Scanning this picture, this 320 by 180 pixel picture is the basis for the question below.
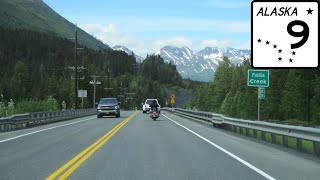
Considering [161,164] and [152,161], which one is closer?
[161,164]

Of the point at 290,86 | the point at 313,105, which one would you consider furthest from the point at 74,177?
the point at 290,86

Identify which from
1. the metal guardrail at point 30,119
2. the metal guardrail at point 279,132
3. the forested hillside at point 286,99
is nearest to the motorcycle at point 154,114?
the forested hillside at point 286,99

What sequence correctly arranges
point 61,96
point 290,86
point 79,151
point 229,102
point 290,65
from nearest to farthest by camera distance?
point 290,65 < point 79,151 < point 290,86 < point 229,102 < point 61,96

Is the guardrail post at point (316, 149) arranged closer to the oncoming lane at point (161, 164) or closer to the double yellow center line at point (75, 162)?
the oncoming lane at point (161, 164)

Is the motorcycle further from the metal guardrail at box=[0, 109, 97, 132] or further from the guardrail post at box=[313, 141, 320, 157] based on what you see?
the guardrail post at box=[313, 141, 320, 157]

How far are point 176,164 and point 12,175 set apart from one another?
4.23 m

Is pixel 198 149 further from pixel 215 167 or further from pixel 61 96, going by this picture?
pixel 61 96

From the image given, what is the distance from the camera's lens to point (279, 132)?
18.5 meters

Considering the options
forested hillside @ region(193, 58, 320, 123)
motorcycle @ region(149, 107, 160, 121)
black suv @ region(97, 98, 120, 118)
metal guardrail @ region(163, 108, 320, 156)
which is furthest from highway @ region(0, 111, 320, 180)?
black suv @ region(97, 98, 120, 118)

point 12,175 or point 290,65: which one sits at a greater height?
point 290,65

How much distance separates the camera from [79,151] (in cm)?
1688

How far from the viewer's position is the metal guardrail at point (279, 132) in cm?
1570

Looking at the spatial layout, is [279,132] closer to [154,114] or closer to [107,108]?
[154,114]

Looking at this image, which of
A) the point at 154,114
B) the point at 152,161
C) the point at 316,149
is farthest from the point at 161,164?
the point at 154,114
